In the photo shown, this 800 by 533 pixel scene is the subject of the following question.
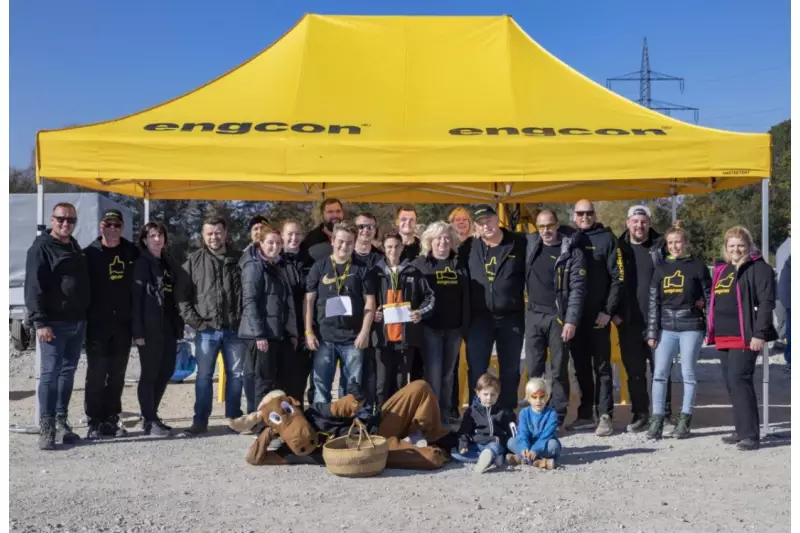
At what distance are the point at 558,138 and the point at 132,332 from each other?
3310 millimetres

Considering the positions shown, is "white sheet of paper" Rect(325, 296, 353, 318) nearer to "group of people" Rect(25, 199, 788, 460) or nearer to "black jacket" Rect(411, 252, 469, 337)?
"group of people" Rect(25, 199, 788, 460)

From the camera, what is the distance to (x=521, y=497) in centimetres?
430

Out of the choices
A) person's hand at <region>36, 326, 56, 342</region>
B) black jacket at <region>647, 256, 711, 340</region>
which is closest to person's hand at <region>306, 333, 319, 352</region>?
person's hand at <region>36, 326, 56, 342</region>

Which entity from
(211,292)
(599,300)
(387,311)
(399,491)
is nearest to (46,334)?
(211,292)

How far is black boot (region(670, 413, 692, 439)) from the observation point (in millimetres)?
5742

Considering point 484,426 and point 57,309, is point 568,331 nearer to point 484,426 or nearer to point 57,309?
point 484,426

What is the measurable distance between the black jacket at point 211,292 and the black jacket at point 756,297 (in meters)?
3.42

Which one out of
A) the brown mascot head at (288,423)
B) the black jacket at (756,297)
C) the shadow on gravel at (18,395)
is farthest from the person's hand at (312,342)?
the shadow on gravel at (18,395)

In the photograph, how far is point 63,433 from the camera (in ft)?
18.3

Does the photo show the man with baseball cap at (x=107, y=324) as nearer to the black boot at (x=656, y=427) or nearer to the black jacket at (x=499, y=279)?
the black jacket at (x=499, y=279)

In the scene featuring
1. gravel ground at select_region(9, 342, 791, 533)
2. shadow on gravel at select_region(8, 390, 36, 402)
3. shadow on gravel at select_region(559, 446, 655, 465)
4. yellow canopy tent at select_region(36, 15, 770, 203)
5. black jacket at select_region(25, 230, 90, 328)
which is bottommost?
shadow on gravel at select_region(8, 390, 36, 402)

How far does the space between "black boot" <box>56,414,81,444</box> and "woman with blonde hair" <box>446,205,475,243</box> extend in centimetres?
311

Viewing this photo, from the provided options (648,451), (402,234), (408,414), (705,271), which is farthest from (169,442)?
(705,271)

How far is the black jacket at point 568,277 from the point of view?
18.7 feet
